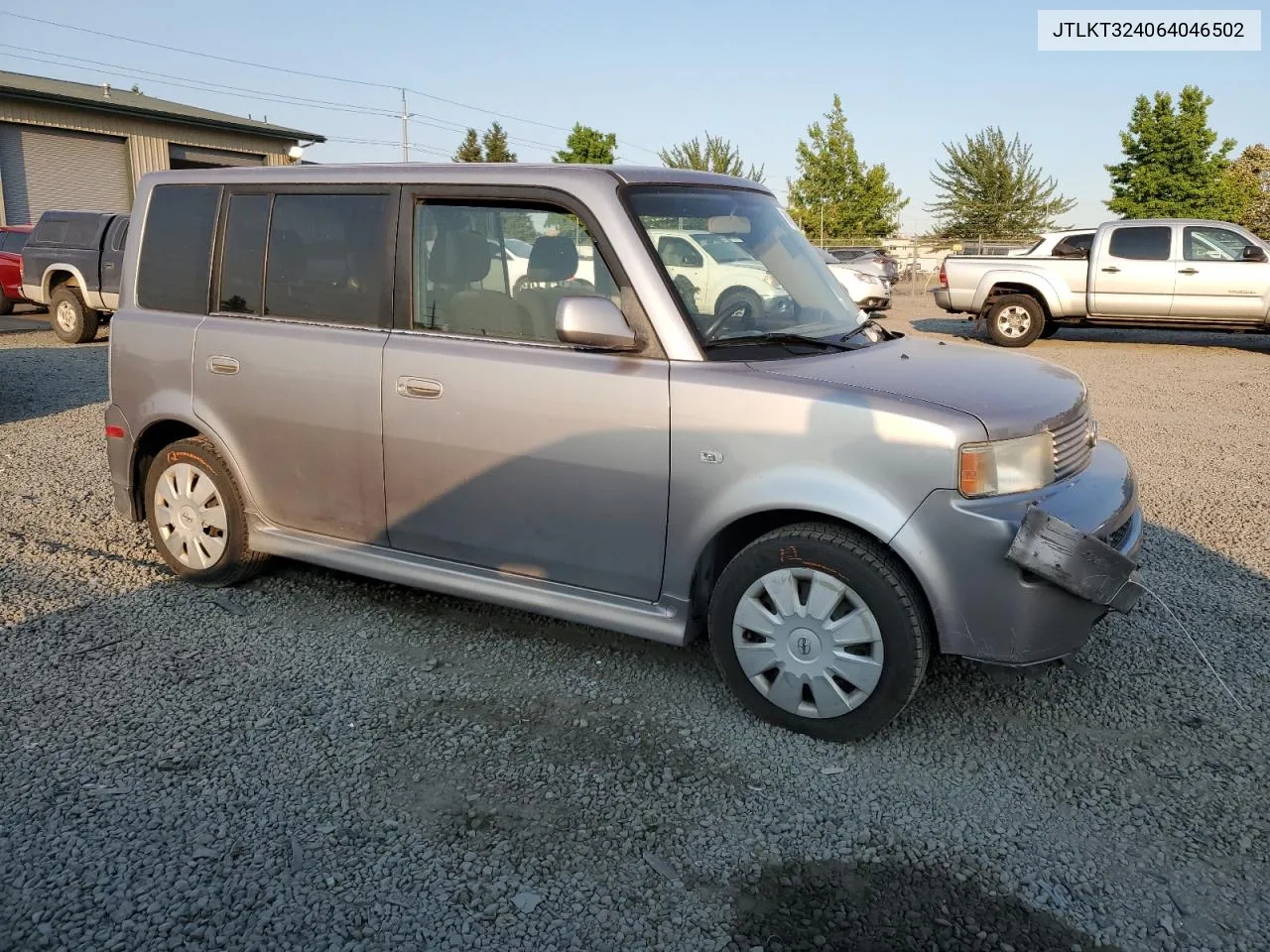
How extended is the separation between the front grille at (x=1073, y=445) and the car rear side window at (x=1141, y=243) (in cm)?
1291


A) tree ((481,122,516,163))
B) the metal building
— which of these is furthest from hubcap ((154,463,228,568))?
tree ((481,122,516,163))

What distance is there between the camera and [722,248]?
405 cm

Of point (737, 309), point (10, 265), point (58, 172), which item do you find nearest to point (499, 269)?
point (737, 309)

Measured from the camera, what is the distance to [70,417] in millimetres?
9312

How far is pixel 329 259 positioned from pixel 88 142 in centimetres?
3214

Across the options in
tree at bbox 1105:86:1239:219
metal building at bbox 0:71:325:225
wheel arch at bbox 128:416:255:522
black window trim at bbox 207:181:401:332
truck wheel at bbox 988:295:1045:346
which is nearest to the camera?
black window trim at bbox 207:181:401:332

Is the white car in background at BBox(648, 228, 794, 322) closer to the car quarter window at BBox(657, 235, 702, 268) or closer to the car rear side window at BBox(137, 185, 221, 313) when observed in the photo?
the car quarter window at BBox(657, 235, 702, 268)

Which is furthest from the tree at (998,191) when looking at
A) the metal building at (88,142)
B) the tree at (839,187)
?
the metal building at (88,142)

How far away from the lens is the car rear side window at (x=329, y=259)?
13.7ft

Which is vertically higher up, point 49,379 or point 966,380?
point 966,380

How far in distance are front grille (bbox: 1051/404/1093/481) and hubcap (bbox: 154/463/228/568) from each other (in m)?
3.64

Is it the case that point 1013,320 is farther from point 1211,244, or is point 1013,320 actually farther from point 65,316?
point 65,316

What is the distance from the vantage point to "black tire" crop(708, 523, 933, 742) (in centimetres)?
327

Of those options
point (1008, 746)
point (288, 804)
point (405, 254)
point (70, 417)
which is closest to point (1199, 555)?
point (1008, 746)
